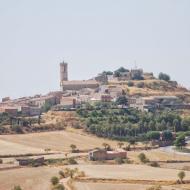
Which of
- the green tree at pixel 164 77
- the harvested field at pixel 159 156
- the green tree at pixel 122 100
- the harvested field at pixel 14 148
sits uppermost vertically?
the green tree at pixel 164 77

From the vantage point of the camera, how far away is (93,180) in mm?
62812

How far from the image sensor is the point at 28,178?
213ft

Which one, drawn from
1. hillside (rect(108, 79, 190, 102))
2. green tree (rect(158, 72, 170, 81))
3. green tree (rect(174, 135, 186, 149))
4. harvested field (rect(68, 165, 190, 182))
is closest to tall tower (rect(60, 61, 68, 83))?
hillside (rect(108, 79, 190, 102))

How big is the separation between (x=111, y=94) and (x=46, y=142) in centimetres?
3471

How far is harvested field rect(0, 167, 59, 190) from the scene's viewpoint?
197 feet

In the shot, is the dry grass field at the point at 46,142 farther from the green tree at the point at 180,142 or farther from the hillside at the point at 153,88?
the hillside at the point at 153,88

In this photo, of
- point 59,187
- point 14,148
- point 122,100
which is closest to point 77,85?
point 122,100

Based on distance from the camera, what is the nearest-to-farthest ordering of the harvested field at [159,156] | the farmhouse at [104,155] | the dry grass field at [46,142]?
the farmhouse at [104,155] < the harvested field at [159,156] < the dry grass field at [46,142]

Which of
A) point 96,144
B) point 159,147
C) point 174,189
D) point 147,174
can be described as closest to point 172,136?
point 159,147

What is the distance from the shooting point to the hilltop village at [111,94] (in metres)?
115

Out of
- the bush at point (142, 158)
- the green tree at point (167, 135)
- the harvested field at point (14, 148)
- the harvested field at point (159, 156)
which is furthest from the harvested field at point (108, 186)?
Answer: the green tree at point (167, 135)

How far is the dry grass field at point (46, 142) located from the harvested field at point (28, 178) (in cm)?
1281

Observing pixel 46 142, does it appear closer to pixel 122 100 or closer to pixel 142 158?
pixel 142 158

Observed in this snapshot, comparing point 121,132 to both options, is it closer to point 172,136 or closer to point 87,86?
point 172,136
